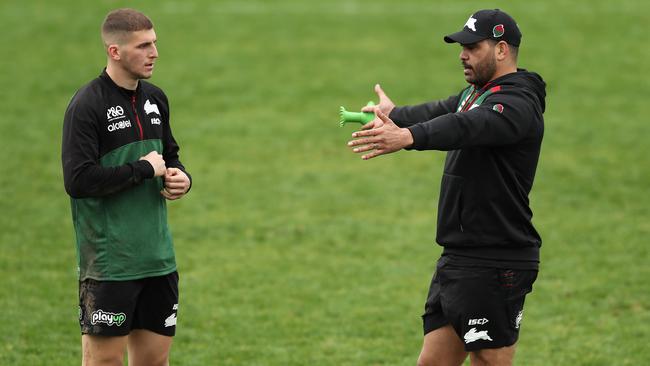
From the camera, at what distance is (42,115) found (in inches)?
640

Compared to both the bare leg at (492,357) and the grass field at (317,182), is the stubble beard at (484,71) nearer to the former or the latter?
the bare leg at (492,357)

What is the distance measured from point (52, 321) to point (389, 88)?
9.75m

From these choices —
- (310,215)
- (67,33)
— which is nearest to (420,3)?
(67,33)

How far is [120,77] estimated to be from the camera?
607cm

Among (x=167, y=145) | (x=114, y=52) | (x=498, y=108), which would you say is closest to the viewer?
(x=498, y=108)

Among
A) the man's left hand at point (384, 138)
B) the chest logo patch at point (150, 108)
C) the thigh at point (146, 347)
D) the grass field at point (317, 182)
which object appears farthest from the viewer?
the grass field at point (317, 182)

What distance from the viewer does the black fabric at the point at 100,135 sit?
5.82m

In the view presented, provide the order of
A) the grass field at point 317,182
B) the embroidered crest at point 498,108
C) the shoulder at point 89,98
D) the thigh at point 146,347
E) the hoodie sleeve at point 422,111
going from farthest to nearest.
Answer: the grass field at point 317,182, the hoodie sleeve at point 422,111, the thigh at point 146,347, the shoulder at point 89,98, the embroidered crest at point 498,108

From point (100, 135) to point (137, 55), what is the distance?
0.51 meters

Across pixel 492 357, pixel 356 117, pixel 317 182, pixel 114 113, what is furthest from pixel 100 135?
pixel 317 182

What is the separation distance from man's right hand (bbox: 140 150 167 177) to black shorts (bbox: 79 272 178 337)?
→ 670 millimetres

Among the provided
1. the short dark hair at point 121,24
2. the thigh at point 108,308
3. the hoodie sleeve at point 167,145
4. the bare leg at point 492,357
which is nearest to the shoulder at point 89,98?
the short dark hair at point 121,24

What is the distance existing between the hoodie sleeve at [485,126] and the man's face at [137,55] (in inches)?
63.6

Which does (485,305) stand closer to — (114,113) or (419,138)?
(419,138)
